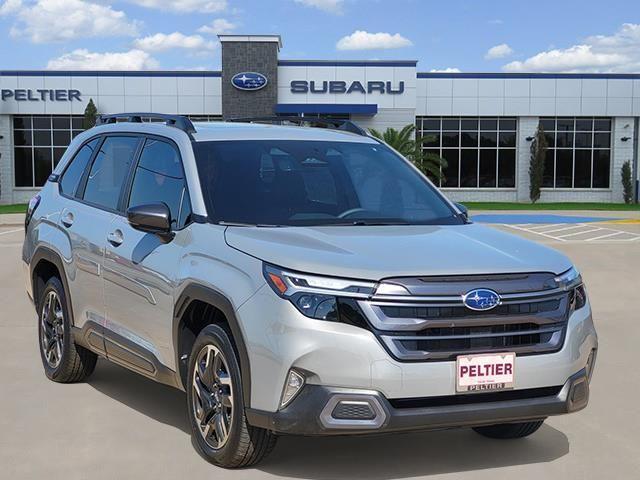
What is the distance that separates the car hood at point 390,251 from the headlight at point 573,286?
0.04m

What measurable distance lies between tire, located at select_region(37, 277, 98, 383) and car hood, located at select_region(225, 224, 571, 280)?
2268mm

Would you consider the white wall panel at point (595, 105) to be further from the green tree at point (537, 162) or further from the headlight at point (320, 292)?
the headlight at point (320, 292)

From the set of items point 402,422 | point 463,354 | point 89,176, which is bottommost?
point 402,422

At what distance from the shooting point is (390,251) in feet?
15.1

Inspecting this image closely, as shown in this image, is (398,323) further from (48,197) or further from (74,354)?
(48,197)

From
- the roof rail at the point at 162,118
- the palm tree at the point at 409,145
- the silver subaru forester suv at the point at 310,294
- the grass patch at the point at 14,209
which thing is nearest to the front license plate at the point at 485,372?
the silver subaru forester suv at the point at 310,294

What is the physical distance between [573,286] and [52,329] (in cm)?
391

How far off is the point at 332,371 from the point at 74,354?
3039 millimetres

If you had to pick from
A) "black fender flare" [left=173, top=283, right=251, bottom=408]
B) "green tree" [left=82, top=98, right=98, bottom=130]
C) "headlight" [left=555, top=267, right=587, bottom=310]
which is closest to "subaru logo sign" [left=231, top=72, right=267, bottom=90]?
"green tree" [left=82, top=98, right=98, bottom=130]

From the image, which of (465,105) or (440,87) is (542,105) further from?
(440,87)

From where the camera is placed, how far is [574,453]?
17.3ft

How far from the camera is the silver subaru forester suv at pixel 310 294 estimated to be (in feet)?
14.0

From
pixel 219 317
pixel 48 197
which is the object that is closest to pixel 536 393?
pixel 219 317

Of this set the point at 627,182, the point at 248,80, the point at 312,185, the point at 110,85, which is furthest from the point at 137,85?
the point at 312,185
